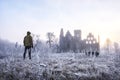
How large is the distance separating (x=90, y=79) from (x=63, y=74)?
61.2 inches

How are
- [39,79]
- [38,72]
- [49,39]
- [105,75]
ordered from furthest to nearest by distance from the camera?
[49,39], [105,75], [38,72], [39,79]

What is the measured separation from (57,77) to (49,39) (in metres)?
63.5

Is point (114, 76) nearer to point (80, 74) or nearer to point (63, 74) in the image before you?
point (80, 74)

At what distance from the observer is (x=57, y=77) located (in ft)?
37.6

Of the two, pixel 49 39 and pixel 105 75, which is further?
pixel 49 39

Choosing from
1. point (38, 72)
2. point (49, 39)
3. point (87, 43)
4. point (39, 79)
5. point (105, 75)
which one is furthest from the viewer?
point (49, 39)

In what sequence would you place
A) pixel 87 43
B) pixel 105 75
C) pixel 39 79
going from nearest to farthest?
pixel 39 79 → pixel 105 75 → pixel 87 43

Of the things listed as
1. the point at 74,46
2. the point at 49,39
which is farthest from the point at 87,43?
the point at 49,39

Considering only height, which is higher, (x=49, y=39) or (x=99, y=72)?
(x=49, y=39)

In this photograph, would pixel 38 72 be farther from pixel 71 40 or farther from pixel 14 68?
pixel 71 40

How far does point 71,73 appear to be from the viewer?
12.1 m

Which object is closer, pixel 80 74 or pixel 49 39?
pixel 80 74

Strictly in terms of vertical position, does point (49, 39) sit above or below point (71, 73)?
above

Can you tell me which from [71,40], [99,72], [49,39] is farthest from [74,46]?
[99,72]
